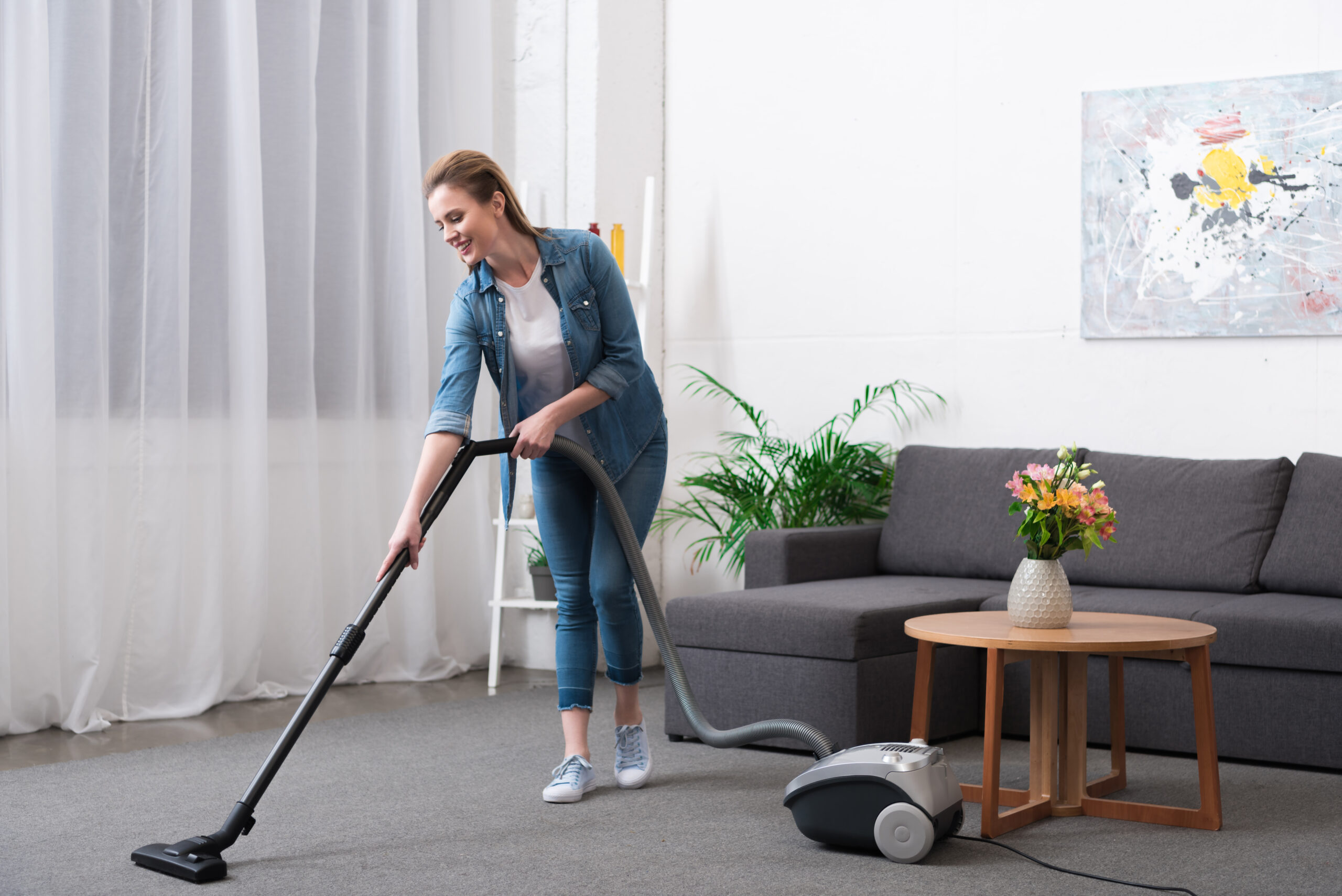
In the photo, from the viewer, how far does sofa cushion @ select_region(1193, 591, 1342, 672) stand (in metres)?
3.13

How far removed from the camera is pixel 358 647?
2646mm

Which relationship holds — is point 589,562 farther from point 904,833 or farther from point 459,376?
point 904,833

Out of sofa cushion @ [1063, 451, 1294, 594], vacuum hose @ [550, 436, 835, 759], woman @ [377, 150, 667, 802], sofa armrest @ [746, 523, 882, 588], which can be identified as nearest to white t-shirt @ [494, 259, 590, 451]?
woman @ [377, 150, 667, 802]

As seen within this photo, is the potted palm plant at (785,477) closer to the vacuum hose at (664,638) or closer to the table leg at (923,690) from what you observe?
the vacuum hose at (664,638)

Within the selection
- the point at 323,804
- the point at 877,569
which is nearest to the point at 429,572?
the point at 877,569

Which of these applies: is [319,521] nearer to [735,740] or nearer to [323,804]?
[323,804]

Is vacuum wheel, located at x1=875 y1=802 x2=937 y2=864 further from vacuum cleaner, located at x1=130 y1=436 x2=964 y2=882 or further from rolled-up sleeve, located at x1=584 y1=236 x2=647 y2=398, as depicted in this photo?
rolled-up sleeve, located at x1=584 y1=236 x2=647 y2=398

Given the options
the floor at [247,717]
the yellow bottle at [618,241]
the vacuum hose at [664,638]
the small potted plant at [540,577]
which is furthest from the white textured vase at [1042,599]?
the yellow bottle at [618,241]

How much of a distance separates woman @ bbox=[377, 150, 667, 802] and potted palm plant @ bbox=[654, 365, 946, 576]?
1.46 metres

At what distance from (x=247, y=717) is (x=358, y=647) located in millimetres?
1466

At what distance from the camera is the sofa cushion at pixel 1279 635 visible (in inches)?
123

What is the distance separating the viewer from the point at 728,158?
4.95 meters

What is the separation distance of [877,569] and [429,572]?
1501 mm

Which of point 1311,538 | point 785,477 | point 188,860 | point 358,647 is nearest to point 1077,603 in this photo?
point 1311,538
